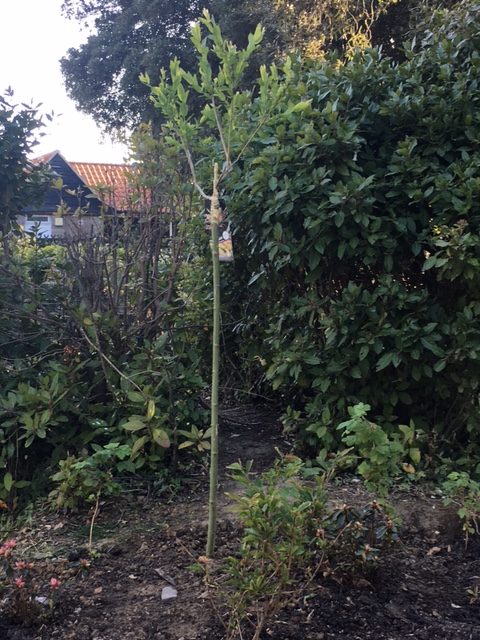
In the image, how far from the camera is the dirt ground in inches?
94.4

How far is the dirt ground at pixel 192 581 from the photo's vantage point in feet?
7.87

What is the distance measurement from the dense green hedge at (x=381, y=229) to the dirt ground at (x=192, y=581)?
26.0 inches

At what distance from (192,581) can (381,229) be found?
216cm

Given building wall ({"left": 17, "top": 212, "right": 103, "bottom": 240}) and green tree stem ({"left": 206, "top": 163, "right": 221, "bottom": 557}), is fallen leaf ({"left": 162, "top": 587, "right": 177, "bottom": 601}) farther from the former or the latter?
building wall ({"left": 17, "top": 212, "right": 103, "bottom": 240})

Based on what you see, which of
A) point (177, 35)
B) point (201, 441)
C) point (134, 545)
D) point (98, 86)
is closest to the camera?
point (134, 545)

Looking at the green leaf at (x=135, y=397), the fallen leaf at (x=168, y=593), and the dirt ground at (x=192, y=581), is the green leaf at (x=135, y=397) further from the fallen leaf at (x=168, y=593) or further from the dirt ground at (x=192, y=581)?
the fallen leaf at (x=168, y=593)

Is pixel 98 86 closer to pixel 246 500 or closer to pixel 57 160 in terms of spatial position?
pixel 57 160

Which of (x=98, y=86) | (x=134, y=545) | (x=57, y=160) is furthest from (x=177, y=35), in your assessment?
(x=134, y=545)

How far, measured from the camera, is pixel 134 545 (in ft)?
10.0

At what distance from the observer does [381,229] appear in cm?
378

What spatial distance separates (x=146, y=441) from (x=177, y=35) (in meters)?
19.5

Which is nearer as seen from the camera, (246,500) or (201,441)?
(246,500)

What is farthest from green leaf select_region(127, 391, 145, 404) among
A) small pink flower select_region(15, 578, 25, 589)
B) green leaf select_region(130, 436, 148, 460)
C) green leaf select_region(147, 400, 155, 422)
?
small pink flower select_region(15, 578, 25, 589)

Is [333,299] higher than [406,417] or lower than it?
higher
